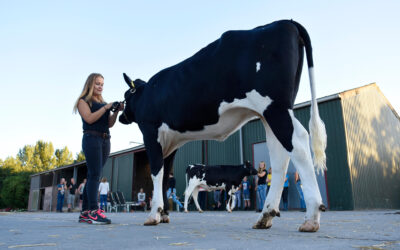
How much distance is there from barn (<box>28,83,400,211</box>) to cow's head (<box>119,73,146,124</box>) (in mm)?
10463

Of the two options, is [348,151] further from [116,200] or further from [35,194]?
[35,194]

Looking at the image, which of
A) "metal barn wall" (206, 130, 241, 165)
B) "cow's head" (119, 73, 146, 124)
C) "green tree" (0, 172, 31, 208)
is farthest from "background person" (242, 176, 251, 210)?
"green tree" (0, 172, 31, 208)

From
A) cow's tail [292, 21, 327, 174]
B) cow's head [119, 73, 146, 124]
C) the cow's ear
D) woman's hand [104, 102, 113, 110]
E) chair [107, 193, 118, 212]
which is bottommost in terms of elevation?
chair [107, 193, 118, 212]

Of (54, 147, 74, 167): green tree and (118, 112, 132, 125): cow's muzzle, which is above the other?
(54, 147, 74, 167): green tree

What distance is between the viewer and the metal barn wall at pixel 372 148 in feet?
44.5

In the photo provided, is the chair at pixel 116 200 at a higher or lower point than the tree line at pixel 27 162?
lower

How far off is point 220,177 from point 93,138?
402 inches

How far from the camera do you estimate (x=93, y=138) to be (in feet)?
14.9

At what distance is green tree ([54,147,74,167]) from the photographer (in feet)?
254

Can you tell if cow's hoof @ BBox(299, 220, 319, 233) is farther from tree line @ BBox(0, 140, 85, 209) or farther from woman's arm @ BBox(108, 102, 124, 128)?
tree line @ BBox(0, 140, 85, 209)

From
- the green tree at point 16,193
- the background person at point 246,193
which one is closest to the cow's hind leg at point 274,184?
the background person at point 246,193

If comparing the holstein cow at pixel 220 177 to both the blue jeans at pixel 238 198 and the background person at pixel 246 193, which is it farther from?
the blue jeans at pixel 238 198

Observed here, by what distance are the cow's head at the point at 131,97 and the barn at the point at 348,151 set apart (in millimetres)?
10463

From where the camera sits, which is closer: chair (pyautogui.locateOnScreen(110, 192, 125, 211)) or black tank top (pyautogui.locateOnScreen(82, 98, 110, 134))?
black tank top (pyautogui.locateOnScreen(82, 98, 110, 134))
